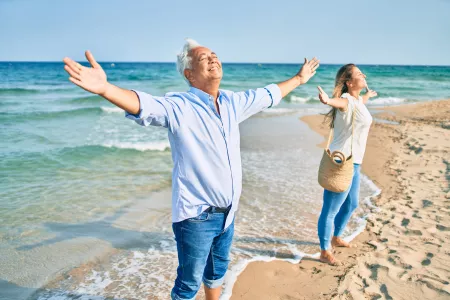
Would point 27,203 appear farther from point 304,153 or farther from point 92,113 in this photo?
point 92,113

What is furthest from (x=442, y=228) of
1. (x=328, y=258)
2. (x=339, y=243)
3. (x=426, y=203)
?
(x=328, y=258)

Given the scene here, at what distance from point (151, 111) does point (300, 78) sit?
54.5 inches

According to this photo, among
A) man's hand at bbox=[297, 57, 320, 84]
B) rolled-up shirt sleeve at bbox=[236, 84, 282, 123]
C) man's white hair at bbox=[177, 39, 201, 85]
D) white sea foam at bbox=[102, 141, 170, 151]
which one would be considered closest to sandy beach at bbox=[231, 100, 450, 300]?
rolled-up shirt sleeve at bbox=[236, 84, 282, 123]

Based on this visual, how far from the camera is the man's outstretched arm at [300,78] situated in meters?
2.77

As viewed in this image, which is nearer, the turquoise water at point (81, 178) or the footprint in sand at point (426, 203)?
the turquoise water at point (81, 178)

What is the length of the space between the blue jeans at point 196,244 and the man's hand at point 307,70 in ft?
4.13

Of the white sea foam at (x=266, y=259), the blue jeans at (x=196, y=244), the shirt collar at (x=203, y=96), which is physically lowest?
the white sea foam at (x=266, y=259)

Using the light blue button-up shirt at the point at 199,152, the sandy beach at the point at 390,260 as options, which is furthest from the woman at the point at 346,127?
the light blue button-up shirt at the point at 199,152

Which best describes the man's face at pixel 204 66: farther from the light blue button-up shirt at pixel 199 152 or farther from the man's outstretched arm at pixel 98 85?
the man's outstretched arm at pixel 98 85

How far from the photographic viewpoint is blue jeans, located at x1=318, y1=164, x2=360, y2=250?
3824mm

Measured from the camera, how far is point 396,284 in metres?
3.50

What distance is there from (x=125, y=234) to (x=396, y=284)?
340 centimetres

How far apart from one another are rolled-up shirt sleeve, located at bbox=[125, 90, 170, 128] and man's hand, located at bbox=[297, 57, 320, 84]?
1231mm

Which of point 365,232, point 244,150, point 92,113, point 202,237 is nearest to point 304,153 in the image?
point 244,150
